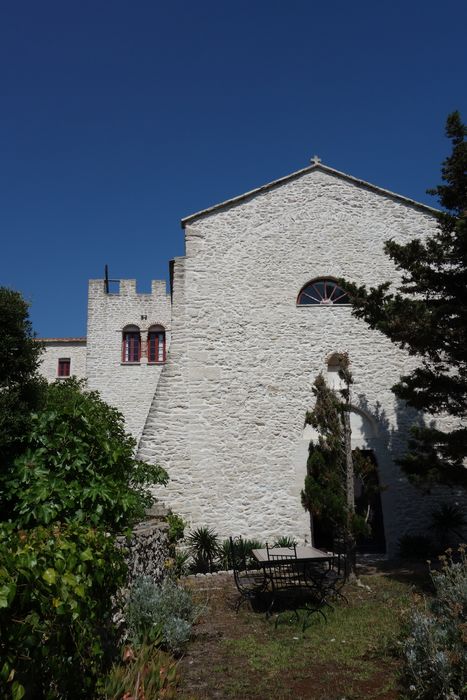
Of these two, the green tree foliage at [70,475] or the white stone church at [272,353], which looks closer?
the green tree foliage at [70,475]

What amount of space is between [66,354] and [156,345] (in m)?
5.46

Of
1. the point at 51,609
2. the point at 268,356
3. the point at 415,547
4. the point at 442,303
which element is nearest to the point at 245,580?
the point at 415,547

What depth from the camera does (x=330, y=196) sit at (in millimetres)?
13055

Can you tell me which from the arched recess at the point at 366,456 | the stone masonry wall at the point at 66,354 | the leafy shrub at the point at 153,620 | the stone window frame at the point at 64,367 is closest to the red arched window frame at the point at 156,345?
the stone masonry wall at the point at 66,354

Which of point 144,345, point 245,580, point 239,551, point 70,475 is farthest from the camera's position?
point 144,345

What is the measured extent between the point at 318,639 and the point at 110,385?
58.5 feet

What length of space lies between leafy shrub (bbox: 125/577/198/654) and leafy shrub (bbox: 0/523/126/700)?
4.96ft

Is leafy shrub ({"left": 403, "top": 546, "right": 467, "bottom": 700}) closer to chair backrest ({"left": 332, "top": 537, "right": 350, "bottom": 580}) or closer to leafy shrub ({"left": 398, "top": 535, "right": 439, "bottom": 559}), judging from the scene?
chair backrest ({"left": 332, "top": 537, "right": 350, "bottom": 580})

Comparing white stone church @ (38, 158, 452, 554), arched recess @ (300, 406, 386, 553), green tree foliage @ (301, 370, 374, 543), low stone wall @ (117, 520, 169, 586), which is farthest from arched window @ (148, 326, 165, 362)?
low stone wall @ (117, 520, 169, 586)

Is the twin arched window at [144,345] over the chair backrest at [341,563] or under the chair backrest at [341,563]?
over

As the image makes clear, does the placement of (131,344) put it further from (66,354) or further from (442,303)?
(442,303)

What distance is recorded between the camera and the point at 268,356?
11.8 metres

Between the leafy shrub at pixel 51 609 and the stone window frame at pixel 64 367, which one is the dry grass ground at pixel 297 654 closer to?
the leafy shrub at pixel 51 609

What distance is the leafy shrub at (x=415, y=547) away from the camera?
10.5 meters
